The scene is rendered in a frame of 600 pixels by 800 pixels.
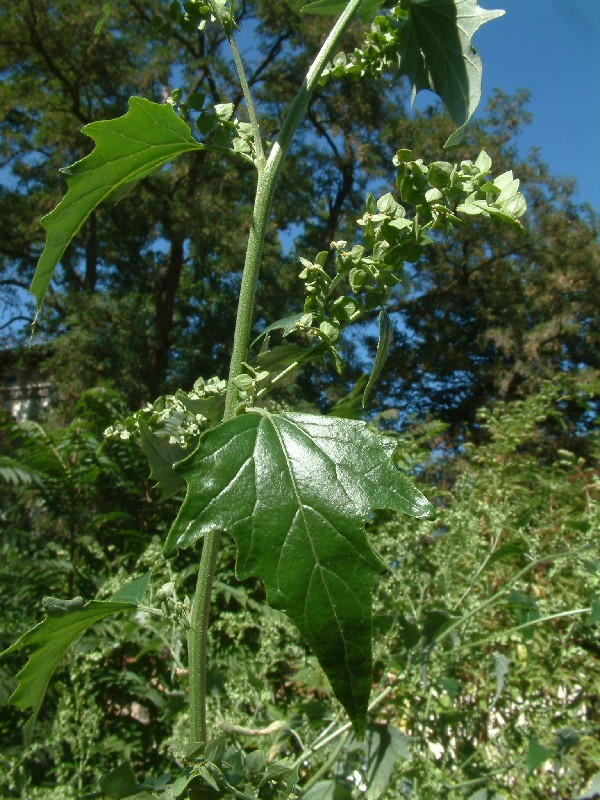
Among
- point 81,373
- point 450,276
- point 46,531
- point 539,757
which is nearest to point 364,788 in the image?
point 539,757

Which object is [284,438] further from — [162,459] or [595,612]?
[595,612]

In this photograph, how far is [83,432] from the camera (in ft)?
9.34

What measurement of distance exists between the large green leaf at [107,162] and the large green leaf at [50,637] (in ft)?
0.78

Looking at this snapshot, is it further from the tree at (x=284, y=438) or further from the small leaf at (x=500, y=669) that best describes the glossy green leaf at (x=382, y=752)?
the tree at (x=284, y=438)

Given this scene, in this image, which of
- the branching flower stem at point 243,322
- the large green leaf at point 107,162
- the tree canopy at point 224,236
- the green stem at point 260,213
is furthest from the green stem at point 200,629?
the tree canopy at point 224,236

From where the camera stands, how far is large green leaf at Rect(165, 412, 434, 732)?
1.37ft

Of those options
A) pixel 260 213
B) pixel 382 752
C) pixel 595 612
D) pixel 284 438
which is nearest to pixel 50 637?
pixel 284 438

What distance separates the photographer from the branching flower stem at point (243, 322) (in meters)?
0.53

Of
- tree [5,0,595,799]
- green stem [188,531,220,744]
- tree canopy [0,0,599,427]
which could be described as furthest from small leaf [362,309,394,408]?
tree canopy [0,0,599,427]

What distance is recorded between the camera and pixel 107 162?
0.56 metres

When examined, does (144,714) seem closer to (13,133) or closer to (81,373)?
(81,373)

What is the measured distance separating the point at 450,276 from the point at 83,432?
9801mm

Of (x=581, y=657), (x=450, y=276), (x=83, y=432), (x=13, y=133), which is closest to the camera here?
(x=581, y=657)

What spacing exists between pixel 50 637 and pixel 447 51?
2.07 ft
